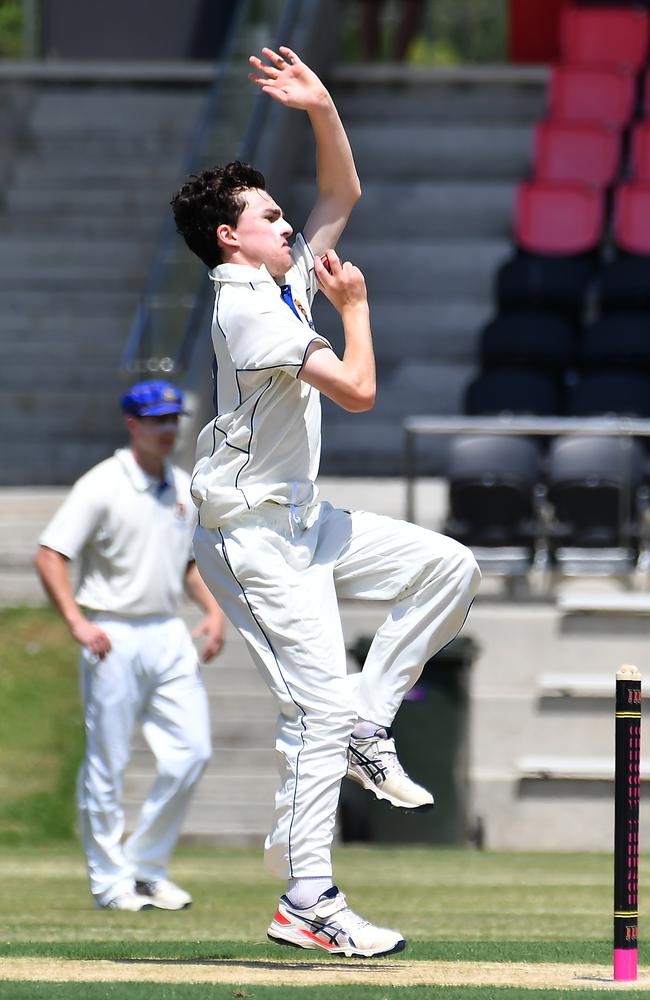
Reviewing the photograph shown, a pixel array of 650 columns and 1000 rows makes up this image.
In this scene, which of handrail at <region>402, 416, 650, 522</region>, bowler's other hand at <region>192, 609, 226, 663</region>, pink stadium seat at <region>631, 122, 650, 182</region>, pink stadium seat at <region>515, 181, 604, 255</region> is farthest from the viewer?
pink stadium seat at <region>631, 122, 650, 182</region>

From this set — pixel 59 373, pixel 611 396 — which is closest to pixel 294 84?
pixel 611 396

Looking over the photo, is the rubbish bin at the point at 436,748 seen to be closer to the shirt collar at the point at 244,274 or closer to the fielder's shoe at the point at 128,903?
the fielder's shoe at the point at 128,903

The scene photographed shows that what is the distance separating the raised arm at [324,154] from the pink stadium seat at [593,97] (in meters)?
14.0

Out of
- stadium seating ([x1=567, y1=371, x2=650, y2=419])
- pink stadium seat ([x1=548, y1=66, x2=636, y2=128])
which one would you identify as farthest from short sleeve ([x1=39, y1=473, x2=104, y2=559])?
pink stadium seat ([x1=548, y1=66, x2=636, y2=128])

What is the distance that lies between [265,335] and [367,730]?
3.97 ft

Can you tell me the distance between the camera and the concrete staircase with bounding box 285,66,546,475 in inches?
718

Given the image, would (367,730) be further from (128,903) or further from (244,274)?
(128,903)

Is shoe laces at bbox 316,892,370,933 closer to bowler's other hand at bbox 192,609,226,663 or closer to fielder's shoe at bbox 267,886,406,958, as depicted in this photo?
fielder's shoe at bbox 267,886,406,958

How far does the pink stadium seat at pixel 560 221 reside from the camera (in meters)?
18.4

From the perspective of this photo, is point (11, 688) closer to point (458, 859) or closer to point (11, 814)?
point (11, 814)

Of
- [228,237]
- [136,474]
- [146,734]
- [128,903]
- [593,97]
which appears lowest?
[128,903]

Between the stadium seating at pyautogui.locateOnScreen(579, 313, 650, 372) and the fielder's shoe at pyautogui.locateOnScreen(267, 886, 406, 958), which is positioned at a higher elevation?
the stadium seating at pyautogui.locateOnScreen(579, 313, 650, 372)

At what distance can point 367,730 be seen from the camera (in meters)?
6.05

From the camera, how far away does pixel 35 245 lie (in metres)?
19.8
